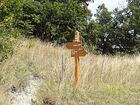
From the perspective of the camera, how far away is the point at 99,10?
1677 inches

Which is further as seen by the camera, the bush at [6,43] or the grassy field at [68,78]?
the bush at [6,43]

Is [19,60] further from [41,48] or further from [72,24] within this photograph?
[72,24]

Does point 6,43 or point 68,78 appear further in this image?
point 68,78

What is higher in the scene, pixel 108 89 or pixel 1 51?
pixel 1 51

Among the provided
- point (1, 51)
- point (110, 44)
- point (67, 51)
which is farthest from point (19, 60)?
point (110, 44)

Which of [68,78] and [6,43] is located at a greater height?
[6,43]

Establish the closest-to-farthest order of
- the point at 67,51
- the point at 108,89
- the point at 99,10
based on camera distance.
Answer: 1. the point at 108,89
2. the point at 67,51
3. the point at 99,10

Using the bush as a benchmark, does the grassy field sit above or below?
below

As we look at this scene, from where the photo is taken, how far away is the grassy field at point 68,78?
40.8ft

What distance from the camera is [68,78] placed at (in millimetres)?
14000

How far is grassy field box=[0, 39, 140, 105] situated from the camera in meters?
12.4

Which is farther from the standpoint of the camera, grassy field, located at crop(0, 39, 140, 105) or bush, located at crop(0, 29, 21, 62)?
bush, located at crop(0, 29, 21, 62)

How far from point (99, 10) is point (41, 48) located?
86.0 ft

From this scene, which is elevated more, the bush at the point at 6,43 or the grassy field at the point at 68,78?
the bush at the point at 6,43
